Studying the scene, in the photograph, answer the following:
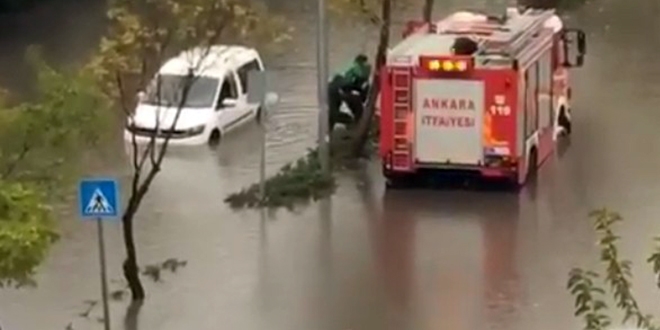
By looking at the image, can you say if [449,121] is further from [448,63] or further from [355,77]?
[355,77]

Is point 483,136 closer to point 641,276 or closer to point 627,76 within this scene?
point 641,276

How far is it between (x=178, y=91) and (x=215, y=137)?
5.06 metres

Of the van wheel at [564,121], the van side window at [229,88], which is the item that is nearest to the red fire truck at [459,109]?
the van wheel at [564,121]

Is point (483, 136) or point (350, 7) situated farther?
point (350, 7)

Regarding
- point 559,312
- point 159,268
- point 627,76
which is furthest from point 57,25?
point 559,312

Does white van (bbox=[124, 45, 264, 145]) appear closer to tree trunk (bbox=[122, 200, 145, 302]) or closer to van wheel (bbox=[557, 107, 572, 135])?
van wheel (bbox=[557, 107, 572, 135])

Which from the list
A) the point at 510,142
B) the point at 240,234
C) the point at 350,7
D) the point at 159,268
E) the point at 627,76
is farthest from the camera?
the point at 627,76

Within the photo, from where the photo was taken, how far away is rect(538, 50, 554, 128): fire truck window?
27516 mm

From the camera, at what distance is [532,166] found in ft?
88.5

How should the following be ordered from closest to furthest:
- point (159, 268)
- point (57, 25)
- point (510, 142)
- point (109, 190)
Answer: point (109, 190) → point (159, 268) → point (510, 142) → point (57, 25)

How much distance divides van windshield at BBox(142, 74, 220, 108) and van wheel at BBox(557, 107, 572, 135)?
18.7 feet

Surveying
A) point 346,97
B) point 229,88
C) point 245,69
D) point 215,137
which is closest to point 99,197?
point 346,97

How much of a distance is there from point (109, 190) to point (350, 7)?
11.8 metres

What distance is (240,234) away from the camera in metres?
23.7
